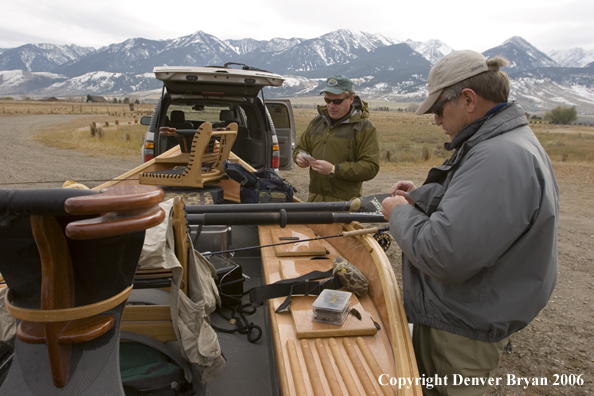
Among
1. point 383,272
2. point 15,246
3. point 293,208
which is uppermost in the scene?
point 15,246

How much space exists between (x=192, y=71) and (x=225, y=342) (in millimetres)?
3004

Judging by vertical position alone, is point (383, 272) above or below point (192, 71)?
below

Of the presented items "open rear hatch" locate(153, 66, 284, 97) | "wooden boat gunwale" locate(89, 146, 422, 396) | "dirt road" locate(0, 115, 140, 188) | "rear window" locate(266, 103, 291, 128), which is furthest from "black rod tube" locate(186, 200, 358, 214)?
"dirt road" locate(0, 115, 140, 188)

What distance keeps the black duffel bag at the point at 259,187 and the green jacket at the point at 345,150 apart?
0.32 meters

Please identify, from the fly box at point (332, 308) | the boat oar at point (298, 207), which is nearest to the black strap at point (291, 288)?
the fly box at point (332, 308)

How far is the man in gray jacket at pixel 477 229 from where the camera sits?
1.31 meters

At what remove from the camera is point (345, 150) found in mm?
3789

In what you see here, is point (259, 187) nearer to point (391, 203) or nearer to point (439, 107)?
point (391, 203)

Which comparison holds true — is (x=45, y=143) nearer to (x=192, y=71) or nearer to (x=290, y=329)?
(x=192, y=71)

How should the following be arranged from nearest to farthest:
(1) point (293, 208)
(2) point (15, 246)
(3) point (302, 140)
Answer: (2) point (15, 246) → (1) point (293, 208) → (3) point (302, 140)

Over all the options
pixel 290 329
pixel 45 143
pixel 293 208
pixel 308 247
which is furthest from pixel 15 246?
pixel 45 143

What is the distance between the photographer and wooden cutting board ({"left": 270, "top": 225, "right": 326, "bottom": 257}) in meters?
3.06

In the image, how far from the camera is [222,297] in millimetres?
2990

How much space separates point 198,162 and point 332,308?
246 centimetres
